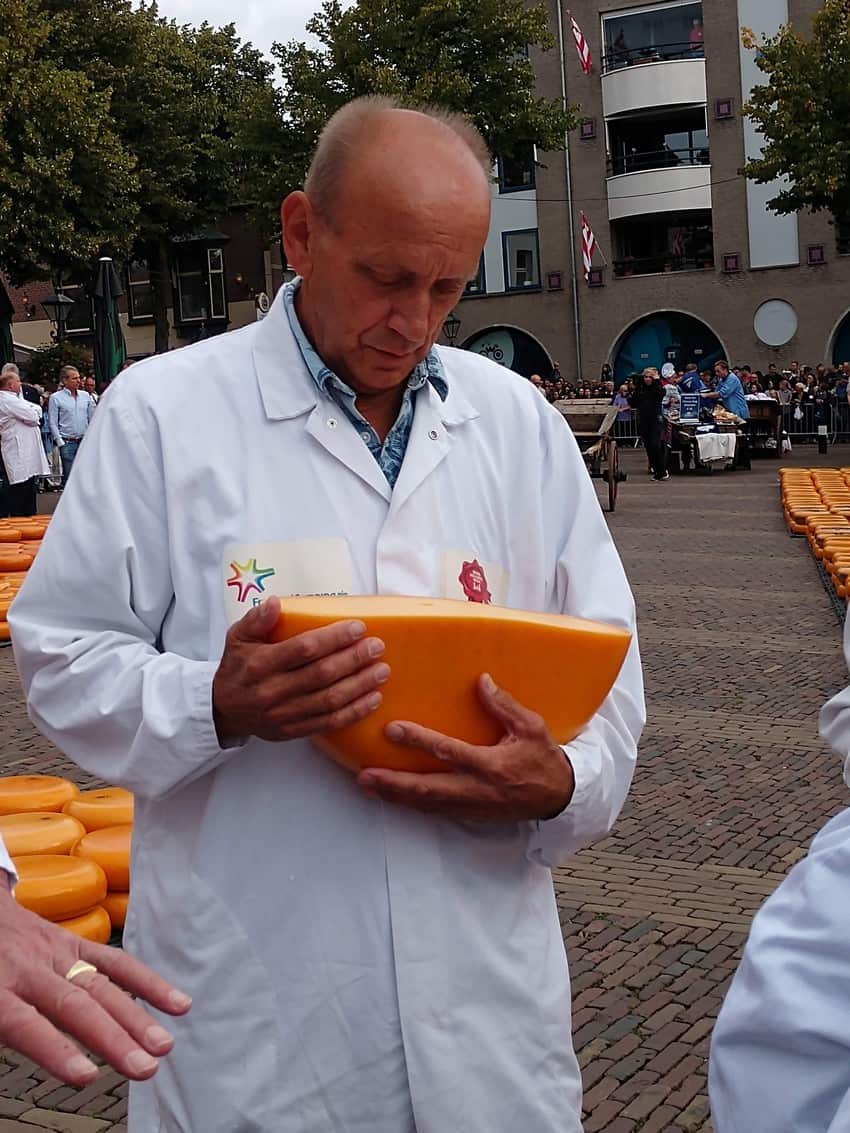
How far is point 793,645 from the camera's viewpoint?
368 inches

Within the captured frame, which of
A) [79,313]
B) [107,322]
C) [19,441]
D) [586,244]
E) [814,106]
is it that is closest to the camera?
[19,441]

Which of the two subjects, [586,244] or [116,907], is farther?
[586,244]

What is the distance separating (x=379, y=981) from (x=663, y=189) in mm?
39361

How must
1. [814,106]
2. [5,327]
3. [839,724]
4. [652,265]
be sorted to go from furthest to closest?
[652,265] → [5,327] → [814,106] → [839,724]

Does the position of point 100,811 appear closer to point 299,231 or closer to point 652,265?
point 299,231

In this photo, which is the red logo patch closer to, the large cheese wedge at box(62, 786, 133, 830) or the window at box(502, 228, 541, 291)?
the large cheese wedge at box(62, 786, 133, 830)

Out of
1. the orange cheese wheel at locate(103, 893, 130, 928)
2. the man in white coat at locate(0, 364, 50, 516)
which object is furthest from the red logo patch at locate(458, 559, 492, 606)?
the man in white coat at locate(0, 364, 50, 516)

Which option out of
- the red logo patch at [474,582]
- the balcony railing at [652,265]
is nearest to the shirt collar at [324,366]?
the red logo patch at [474,582]

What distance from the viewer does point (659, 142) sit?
1585 inches

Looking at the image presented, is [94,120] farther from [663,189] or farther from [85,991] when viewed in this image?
[85,991]

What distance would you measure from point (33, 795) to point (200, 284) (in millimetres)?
43241

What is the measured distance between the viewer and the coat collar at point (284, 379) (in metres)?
2.05

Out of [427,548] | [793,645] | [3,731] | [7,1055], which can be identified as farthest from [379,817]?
[793,645]

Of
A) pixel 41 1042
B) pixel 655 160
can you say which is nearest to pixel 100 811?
pixel 41 1042
